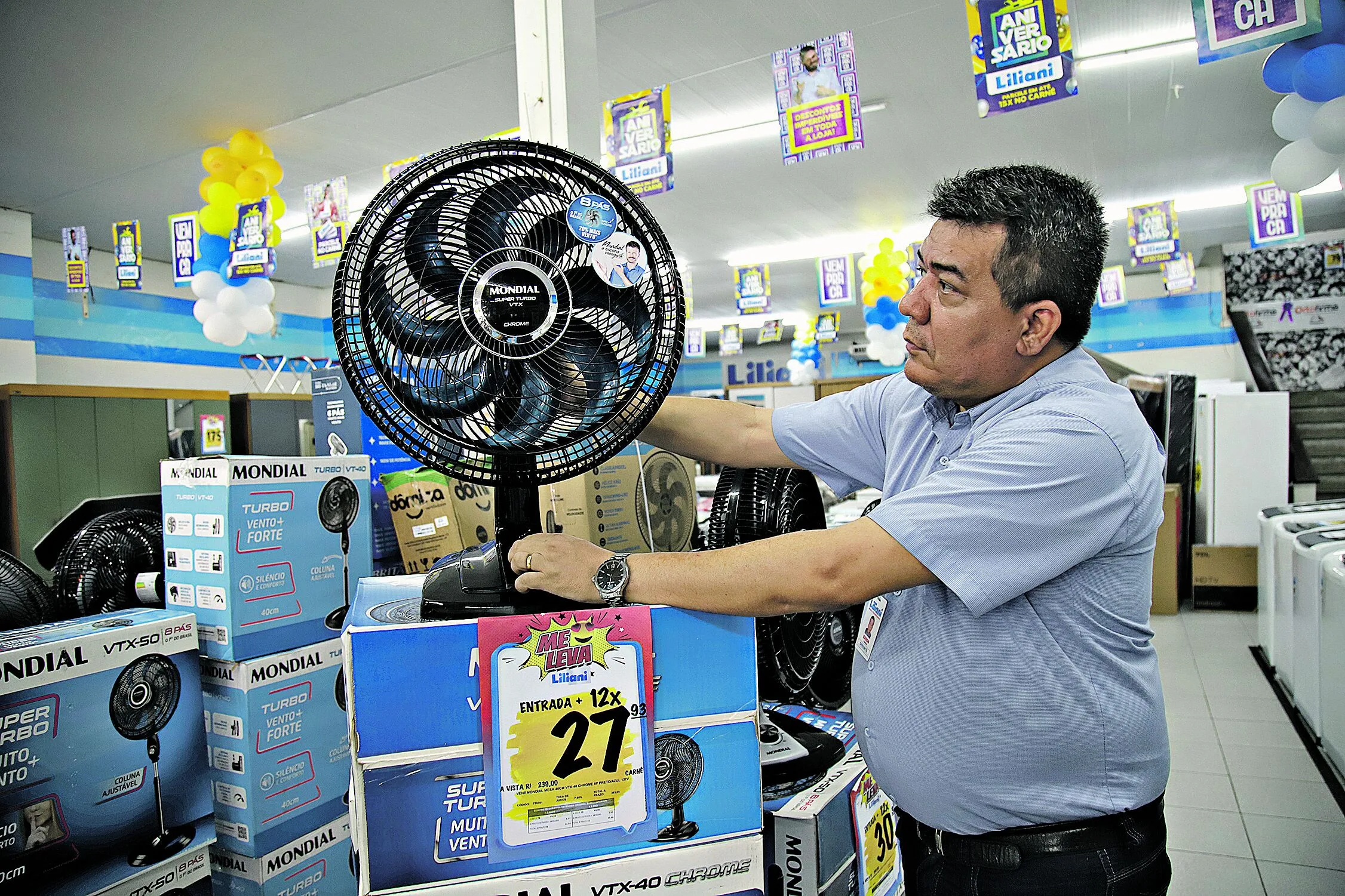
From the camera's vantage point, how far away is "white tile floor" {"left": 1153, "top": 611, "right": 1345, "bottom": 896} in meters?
2.95

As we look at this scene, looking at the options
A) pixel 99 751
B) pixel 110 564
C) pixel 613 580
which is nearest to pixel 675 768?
pixel 613 580

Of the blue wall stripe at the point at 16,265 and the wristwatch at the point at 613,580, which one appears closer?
the wristwatch at the point at 613,580

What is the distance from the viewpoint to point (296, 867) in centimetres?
233

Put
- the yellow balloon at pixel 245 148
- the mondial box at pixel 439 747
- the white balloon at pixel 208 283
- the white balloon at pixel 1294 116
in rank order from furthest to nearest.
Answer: the white balloon at pixel 208 283 < the yellow balloon at pixel 245 148 < the white balloon at pixel 1294 116 < the mondial box at pixel 439 747

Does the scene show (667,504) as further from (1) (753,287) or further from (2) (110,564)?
(1) (753,287)

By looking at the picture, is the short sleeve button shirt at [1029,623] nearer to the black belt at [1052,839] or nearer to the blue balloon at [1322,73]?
the black belt at [1052,839]

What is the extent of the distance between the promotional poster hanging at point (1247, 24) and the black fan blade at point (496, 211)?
9.96 feet

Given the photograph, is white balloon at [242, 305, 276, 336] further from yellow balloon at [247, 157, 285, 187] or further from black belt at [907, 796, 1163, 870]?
black belt at [907, 796, 1163, 870]

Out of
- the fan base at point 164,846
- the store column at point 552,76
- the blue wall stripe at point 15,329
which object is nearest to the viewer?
the fan base at point 164,846

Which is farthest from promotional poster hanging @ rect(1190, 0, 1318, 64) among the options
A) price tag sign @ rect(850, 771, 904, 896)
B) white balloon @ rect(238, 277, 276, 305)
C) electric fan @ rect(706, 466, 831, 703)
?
white balloon @ rect(238, 277, 276, 305)

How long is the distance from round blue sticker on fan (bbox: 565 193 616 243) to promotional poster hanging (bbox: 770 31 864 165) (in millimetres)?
3731

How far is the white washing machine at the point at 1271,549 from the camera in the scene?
4.86 m

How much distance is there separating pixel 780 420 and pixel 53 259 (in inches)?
443

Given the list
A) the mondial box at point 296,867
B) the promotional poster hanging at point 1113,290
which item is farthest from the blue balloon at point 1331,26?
the promotional poster hanging at point 1113,290
